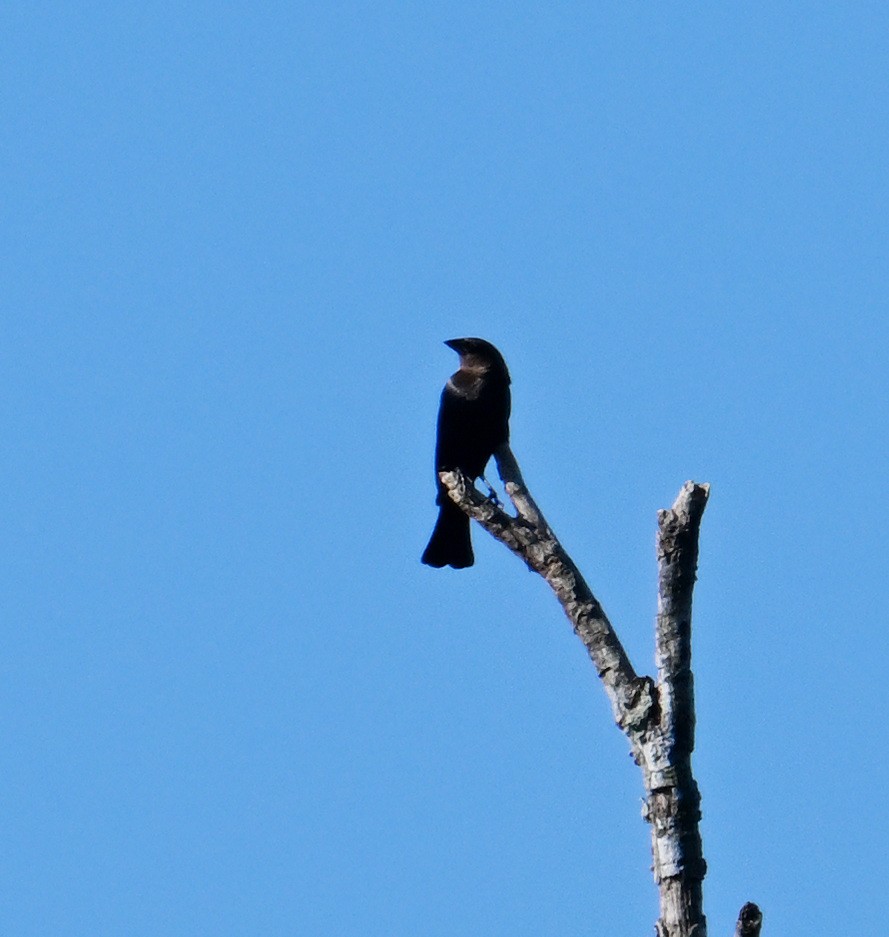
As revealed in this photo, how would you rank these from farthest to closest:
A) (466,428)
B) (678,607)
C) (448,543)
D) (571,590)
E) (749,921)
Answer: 1. (466,428)
2. (448,543)
3. (571,590)
4. (678,607)
5. (749,921)

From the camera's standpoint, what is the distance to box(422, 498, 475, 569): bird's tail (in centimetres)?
869

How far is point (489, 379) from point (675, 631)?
499 cm

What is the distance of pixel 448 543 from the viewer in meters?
8.72

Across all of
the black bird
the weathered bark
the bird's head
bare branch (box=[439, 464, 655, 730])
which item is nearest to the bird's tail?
the black bird

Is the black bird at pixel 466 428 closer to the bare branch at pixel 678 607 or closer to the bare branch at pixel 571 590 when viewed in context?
the bare branch at pixel 571 590

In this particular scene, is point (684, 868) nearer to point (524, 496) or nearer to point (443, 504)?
A: point (524, 496)

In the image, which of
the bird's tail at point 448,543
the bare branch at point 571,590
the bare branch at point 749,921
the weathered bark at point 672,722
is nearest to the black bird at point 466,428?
the bird's tail at point 448,543

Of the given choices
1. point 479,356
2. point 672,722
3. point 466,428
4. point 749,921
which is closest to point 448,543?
point 466,428

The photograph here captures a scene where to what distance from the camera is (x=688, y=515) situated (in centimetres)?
403

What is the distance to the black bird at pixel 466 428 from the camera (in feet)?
28.6

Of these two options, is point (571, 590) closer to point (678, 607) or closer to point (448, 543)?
point (678, 607)

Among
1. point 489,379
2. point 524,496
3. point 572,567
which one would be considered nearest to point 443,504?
point 489,379

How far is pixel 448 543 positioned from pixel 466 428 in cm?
64

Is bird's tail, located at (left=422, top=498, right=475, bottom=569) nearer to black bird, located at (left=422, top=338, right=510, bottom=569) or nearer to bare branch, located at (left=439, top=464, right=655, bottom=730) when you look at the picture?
black bird, located at (left=422, top=338, right=510, bottom=569)
